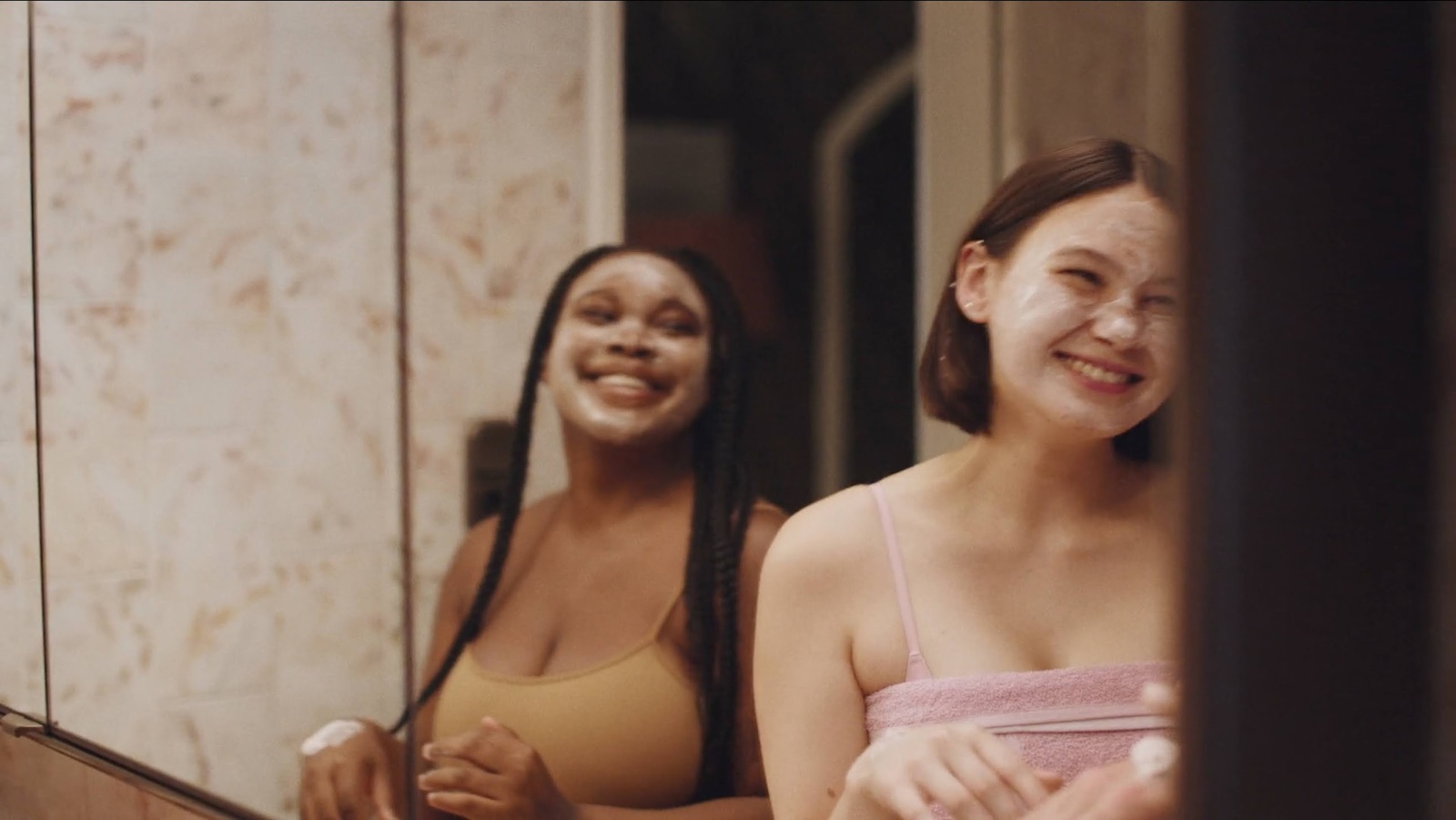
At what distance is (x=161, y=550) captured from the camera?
3.68 ft

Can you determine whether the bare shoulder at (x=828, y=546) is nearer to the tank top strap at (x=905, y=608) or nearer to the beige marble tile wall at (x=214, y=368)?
the tank top strap at (x=905, y=608)

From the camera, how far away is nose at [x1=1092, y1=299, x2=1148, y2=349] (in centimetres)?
55

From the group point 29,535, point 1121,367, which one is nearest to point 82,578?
point 29,535

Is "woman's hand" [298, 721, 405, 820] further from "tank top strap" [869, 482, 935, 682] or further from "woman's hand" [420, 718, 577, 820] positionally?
"tank top strap" [869, 482, 935, 682]

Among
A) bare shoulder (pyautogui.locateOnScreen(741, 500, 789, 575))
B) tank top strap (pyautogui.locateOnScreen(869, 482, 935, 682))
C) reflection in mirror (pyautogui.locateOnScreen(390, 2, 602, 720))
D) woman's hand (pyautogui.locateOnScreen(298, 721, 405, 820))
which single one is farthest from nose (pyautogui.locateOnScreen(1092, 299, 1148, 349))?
woman's hand (pyautogui.locateOnScreen(298, 721, 405, 820))

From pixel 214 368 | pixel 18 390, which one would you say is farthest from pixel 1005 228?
pixel 18 390

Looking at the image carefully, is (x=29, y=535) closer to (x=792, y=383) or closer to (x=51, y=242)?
(x=51, y=242)

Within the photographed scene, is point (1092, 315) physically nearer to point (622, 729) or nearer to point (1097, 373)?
point (1097, 373)

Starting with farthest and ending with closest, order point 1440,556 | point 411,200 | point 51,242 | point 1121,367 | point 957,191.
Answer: point 51,242
point 411,200
point 957,191
point 1121,367
point 1440,556

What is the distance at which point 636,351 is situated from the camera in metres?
0.82

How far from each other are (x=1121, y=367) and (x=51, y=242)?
929mm

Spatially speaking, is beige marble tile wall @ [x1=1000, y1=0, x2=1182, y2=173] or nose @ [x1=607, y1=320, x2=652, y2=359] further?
nose @ [x1=607, y1=320, x2=652, y2=359]

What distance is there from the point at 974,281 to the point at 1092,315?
81 mm

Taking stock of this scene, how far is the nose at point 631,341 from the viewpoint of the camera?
2.70ft
